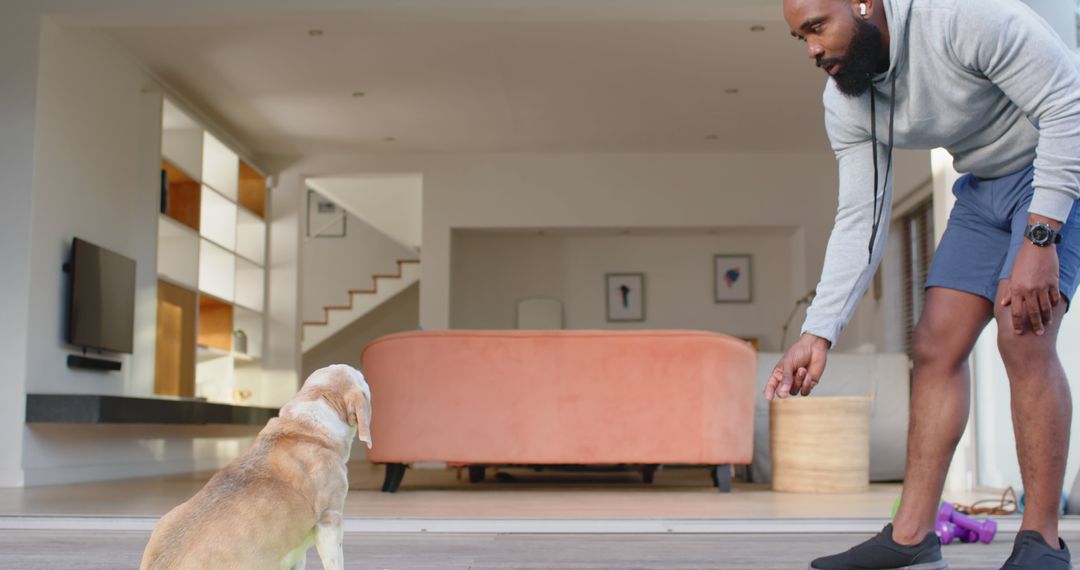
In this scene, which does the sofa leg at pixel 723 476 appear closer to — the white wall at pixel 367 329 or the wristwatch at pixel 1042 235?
the wristwatch at pixel 1042 235

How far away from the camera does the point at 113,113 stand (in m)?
6.71

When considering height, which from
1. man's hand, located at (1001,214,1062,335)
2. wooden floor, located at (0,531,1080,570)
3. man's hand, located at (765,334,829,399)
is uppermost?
man's hand, located at (1001,214,1062,335)

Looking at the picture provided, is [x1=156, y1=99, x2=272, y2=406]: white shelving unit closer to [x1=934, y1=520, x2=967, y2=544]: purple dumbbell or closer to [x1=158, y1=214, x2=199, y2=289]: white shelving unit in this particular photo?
[x1=158, y1=214, x2=199, y2=289]: white shelving unit

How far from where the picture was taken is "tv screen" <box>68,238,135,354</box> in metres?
6.02

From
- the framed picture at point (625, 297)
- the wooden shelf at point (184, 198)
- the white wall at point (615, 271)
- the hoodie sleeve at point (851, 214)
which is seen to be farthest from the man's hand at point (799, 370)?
the framed picture at point (625, 297)

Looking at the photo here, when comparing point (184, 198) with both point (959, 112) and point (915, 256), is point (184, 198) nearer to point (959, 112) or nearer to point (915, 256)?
point (915, 256)

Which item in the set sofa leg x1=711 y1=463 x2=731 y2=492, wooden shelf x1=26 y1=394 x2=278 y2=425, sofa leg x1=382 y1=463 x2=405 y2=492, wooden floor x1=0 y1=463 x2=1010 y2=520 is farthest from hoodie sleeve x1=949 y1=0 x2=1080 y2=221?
wooden shelf x1=26 y1=394 x2=278 y2=425

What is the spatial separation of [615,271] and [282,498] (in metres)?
8.88

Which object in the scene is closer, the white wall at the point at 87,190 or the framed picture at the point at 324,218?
the white wall at the point at 87,190

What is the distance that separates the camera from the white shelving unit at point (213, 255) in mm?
7766

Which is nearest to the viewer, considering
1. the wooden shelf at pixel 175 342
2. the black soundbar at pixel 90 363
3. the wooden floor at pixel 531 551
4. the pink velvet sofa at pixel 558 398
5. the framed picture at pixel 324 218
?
the wooden floor at pixel 531 551

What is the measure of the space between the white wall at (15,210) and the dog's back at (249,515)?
448 cm

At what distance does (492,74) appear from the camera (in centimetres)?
739

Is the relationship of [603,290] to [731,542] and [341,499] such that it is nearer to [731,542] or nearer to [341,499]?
[731,542]
